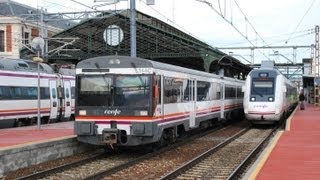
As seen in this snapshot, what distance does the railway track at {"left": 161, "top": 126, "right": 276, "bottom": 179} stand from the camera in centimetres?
1327

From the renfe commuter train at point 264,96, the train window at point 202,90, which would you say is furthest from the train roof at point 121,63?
the renfe commuter train at point 264,96

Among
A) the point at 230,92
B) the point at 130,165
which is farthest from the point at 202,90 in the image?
the point at 230,92

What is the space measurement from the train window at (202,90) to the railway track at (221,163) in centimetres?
204

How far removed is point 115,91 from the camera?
52.8 feet

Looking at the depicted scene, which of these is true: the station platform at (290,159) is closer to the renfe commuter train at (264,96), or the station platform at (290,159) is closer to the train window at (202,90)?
the train window at (202,90)

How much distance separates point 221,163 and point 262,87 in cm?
1390

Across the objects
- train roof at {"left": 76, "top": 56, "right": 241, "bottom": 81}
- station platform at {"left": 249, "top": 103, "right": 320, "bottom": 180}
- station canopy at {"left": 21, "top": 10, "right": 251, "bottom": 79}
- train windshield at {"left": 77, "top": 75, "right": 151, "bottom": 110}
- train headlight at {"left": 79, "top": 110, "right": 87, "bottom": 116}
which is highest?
station canopy at {"left": 21, "top": 10, "right": 251, "bottom": 79}

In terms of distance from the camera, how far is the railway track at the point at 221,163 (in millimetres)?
13273

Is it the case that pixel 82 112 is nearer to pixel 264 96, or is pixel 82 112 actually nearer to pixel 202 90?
pixel 202 90

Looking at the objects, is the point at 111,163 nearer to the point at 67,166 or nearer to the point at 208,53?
the point at 67,166

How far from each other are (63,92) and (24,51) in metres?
19.4

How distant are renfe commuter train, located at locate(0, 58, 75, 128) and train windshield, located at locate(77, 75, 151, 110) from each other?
25.6 ft

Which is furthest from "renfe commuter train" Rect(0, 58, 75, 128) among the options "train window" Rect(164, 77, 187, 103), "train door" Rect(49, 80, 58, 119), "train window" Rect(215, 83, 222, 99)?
"train window" Rect(164, 77, 187, 103)

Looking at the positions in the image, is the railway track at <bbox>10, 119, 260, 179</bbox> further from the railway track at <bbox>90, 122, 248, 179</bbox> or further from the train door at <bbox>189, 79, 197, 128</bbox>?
the train door at <bbox>189, 79, 197, 128</bbox>
